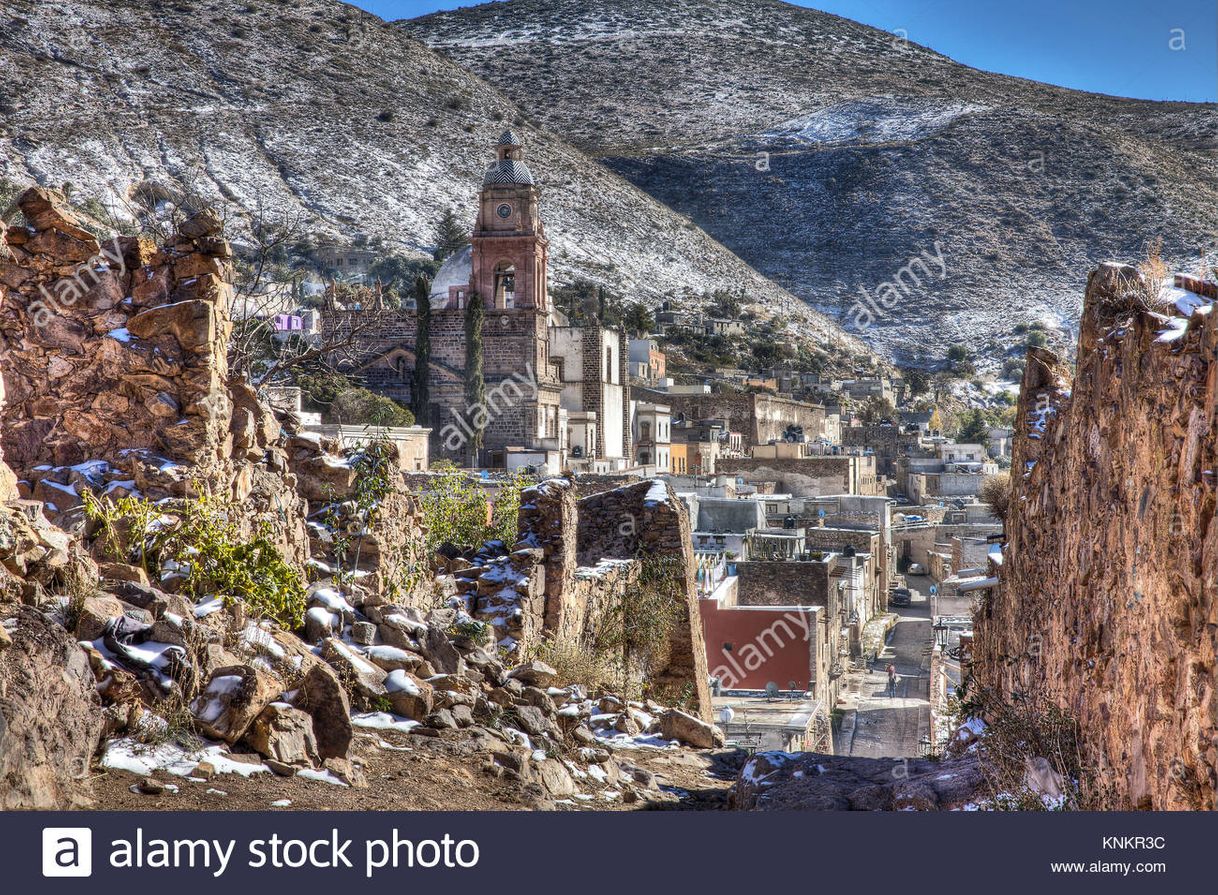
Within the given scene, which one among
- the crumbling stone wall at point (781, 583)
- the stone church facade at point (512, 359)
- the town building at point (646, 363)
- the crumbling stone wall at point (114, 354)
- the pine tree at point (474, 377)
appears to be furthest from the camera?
the town building at point (646, 363)

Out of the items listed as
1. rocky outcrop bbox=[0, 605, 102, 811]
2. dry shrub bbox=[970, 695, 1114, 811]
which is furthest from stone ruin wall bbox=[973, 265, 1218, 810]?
rocky outcrop bbox=[0, 605, 102, 811]

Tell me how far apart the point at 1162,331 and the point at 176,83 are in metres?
92.7

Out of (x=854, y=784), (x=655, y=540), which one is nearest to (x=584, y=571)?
(x=655, y=540)

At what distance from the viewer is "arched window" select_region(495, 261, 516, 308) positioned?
52.4 meters

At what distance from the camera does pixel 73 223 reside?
7.27 meters

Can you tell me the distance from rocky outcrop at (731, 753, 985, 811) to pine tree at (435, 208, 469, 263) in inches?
2561

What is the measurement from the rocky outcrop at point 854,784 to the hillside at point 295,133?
6071 centimetres

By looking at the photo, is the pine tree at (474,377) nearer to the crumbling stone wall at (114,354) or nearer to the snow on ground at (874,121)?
the crumbling stone wall at (114,354)

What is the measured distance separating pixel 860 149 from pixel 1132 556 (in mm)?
107381

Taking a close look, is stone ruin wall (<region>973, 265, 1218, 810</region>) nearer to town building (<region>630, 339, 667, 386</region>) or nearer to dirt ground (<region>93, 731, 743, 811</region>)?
dirt ground (<region>93, 731, 743, 811</region>)

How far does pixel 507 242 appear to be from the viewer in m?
52.2

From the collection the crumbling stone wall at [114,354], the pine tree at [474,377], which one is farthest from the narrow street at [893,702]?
the pine tree at [474,377]

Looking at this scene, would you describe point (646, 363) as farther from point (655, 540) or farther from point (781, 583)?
point (655, 540)

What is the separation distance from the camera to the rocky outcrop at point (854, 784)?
17.8 feet
